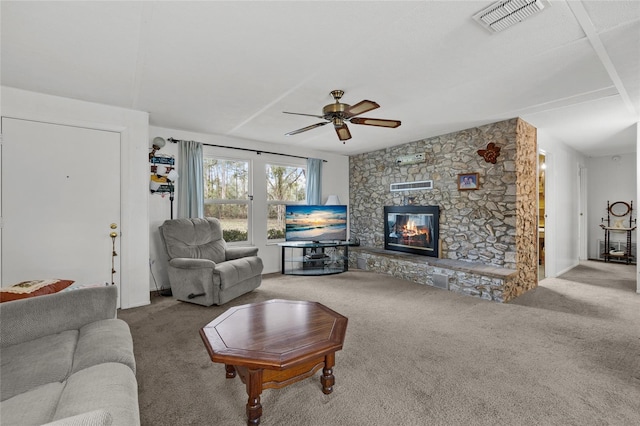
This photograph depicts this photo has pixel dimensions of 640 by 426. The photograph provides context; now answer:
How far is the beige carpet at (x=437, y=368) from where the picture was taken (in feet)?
5.68

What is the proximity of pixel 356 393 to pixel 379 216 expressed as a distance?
426 cm

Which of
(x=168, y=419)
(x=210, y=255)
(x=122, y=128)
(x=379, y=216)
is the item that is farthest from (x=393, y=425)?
(x=379, y=216)

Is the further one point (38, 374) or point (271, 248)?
point (271, 248)

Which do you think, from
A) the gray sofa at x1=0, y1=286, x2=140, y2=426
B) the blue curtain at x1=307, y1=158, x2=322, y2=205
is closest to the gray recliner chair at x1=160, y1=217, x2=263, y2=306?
the gray sofa at x1=0, y1=286, x2=140, y2=426

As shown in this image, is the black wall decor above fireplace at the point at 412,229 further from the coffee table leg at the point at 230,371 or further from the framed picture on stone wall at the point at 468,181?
the coffee table leg at the point at 230,371

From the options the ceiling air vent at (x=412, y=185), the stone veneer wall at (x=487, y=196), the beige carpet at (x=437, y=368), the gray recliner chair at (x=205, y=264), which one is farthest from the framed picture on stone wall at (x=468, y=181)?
the gray recliner chair at (x=205, y=264)

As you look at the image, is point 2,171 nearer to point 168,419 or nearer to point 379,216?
point 168,419

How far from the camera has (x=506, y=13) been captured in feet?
5.90

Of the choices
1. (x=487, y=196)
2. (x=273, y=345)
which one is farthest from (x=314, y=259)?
(x=273, y=345)

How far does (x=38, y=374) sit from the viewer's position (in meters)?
1.36

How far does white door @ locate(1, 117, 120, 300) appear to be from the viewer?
2973 millimetres

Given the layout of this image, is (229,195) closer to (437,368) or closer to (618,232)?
(437,368)

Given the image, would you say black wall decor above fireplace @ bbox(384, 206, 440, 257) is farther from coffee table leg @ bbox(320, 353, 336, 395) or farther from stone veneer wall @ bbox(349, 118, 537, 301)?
coffee table leg @ bbox(320, 353, 336, 395)

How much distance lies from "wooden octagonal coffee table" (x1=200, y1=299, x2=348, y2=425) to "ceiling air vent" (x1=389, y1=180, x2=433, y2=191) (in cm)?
340
